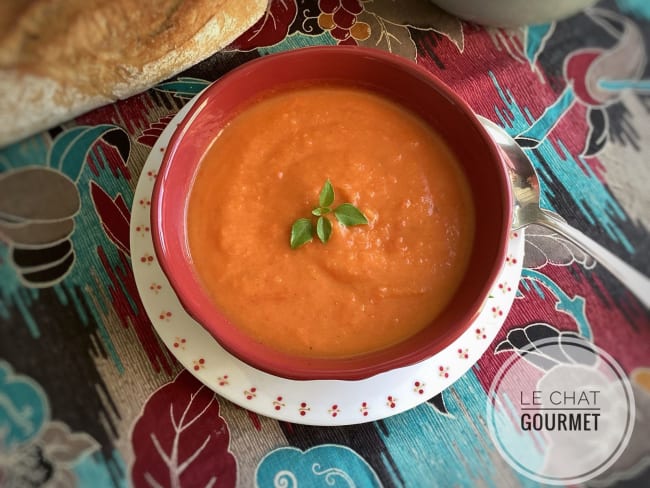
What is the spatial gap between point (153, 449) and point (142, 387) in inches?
4.8

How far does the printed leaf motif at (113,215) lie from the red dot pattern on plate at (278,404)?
0.45m

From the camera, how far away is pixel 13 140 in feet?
3.65

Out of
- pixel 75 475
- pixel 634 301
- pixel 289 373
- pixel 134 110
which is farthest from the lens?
pixel 134 110

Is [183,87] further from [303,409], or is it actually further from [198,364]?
[303,409]

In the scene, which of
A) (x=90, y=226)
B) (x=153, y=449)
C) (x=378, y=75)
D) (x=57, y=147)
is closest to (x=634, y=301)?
(x=378, y=75)

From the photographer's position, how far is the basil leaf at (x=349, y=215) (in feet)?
3.56

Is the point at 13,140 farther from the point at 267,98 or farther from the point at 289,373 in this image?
the point at 289,373

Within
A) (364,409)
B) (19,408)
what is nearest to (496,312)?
(364,409)

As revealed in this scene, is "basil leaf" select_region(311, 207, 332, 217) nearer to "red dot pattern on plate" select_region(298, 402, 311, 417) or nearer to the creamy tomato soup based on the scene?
the creamy tomato soup

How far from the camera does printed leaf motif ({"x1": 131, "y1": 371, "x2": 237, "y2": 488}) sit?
106cm

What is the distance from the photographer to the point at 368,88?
4.08 feet

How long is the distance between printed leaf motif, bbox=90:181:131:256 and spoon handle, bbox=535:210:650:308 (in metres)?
0.90

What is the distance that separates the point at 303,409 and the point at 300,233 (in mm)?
340

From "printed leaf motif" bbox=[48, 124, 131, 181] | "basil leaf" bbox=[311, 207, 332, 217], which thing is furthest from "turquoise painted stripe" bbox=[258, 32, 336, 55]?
"basil leaf" bbox=[311, 207, 332, 217]
